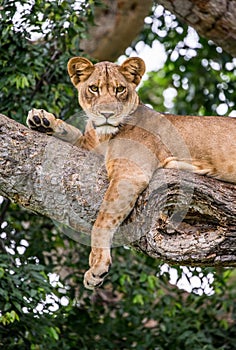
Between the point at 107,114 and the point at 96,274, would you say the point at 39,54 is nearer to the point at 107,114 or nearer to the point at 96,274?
the point at 107,114

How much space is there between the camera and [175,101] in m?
8.65

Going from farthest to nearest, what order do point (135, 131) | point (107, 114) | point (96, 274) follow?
point (135, 131)
point (107, 114)
point (96, 274)

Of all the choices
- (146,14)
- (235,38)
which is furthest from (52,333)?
(146,14)

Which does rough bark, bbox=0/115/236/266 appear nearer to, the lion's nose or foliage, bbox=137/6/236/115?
the lion's nose

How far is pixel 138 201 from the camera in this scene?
13.2 ft

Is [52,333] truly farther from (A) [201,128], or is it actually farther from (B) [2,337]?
(A) [201,128]

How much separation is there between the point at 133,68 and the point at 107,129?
14.2 inches

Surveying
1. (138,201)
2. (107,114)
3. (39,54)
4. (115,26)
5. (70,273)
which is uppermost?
(107,114)

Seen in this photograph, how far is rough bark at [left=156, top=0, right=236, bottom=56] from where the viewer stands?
5156 mm

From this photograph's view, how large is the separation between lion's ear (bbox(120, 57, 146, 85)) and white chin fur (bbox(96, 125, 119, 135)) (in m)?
0.27

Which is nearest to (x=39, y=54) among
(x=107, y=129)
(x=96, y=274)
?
(x=107, y=129)

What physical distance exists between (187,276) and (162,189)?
2255 millimetres

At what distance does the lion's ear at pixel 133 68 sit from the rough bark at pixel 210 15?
38.5 inches

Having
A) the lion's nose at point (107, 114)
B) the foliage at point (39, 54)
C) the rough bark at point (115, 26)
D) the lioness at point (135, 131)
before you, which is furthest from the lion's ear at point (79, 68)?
the rough bark at point (115, 26)
